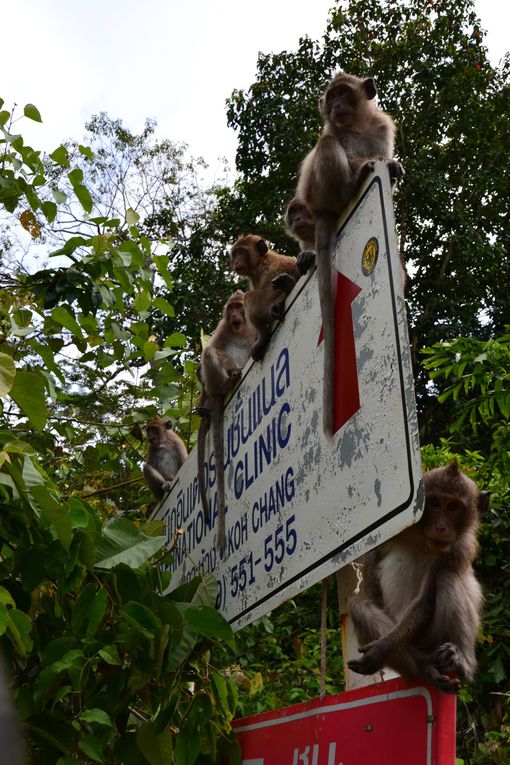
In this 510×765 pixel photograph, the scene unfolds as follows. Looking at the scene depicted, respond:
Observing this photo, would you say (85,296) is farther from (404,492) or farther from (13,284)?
(404,492)

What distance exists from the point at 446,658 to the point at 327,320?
653mm

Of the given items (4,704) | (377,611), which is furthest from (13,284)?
(4,704)

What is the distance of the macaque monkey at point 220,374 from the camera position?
2516 mm

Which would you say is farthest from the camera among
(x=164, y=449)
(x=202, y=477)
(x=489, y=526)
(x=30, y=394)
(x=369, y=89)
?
(x=164, y=449)

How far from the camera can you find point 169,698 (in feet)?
6.29

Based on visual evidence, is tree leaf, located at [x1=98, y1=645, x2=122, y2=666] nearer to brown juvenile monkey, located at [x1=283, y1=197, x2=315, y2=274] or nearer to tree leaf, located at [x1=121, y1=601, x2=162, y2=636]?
tree leaf, located at [x1=121, y1=601, x2=162, y2=636]

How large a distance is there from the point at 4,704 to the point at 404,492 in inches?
37.2

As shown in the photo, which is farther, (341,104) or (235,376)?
(235,376)

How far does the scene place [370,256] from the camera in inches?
57.6

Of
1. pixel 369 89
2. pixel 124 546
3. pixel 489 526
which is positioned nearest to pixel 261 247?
pixel 369 89

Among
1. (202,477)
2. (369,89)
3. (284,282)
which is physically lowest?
(202,477)

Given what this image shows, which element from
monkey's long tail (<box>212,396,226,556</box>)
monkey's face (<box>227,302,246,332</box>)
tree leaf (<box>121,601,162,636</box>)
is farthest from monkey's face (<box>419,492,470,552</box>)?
monkey's face (<box>227,302,246,332</box>)

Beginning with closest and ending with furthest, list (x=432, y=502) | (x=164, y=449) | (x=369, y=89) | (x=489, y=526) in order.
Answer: (x=432, y=502), (x=369, y=89), (x=489, y=526), (x=164, y=449)

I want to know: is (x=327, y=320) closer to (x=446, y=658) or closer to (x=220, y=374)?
(x=446, y=658)
